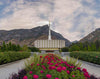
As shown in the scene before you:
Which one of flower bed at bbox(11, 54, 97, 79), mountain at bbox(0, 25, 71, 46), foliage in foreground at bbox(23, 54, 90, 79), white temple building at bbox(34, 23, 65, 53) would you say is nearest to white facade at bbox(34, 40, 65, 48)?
white temple building at bbox(34, 23, 65, 53)

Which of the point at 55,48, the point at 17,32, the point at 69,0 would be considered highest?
the point at 17,32

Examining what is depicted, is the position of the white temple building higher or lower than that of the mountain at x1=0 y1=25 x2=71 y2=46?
lower

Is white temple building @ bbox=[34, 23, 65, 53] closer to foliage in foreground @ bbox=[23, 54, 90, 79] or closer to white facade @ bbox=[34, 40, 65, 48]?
white facade @ bbox=[34, 40, 65, 48]

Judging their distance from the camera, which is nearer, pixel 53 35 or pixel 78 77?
pixel 78 77

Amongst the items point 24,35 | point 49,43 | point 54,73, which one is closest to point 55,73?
point 54,73

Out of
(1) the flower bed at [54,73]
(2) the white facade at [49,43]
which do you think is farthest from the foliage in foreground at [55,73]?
(2) the white facade at [49,43]

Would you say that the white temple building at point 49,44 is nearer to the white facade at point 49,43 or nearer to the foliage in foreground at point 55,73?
the white facade at point 49,43

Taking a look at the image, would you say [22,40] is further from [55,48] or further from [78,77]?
[78,77]

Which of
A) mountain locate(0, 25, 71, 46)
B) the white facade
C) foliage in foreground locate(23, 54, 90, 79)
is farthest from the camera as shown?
mountain locate(0, 25, 71, 46)

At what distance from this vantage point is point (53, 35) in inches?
6412

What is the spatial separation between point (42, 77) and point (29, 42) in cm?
12617

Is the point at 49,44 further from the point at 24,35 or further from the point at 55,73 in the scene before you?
the point at 24,35

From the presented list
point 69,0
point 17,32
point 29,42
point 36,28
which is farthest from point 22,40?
point 69,0

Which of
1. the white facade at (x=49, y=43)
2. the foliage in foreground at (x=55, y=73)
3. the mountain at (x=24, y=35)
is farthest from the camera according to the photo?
the mountain at (x=24, y=35)
